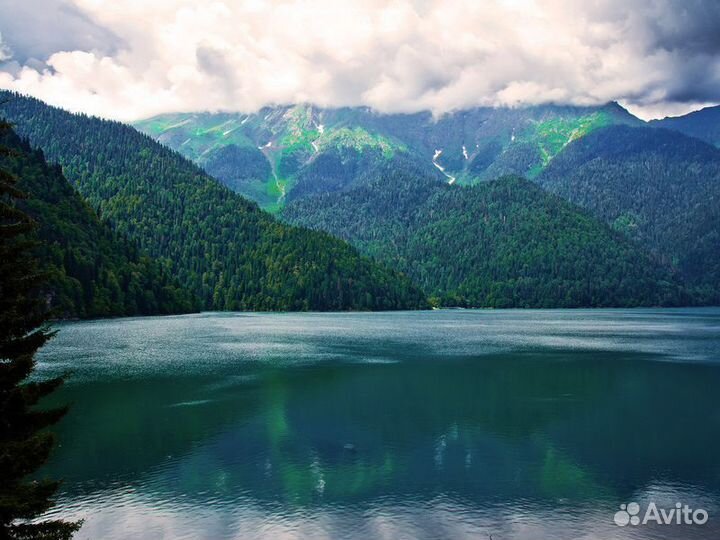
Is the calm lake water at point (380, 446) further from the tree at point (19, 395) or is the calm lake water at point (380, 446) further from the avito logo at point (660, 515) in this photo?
the tree at point (19, 395)

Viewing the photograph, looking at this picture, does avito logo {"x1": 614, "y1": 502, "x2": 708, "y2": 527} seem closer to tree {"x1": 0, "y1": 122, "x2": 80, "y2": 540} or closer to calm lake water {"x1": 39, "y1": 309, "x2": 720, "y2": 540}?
calm lake water {"x1": 39, "y1": 309, "x2": 720, "y2": 540}

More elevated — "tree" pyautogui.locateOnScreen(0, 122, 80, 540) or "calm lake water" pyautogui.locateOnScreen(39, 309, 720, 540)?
"tree" pyautogui.locateOnScreen(0, 122, 80, 540)

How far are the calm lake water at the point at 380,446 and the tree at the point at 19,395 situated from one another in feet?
41.8

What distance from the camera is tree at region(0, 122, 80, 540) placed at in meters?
22.1

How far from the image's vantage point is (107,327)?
163250 millimetres

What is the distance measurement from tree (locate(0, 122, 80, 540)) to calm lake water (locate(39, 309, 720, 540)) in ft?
41.8

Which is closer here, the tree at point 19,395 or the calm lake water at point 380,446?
the tree at point 19,395

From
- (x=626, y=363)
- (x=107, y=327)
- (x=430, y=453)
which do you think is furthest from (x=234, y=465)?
(x=107, y=327)

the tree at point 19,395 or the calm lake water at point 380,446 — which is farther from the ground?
the tree at point 19,395

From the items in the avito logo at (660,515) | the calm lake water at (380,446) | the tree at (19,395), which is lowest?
the avito logo at (660,515)

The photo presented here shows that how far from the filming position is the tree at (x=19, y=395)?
22062 millimetres

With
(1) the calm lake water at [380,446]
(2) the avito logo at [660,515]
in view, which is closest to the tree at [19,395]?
(1) the calm lake water at [380,446]

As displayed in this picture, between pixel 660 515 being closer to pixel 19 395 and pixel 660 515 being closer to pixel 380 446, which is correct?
pixel 380 446

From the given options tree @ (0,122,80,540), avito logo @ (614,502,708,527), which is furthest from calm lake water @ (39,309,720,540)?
tree @ (0,122,80,540)
